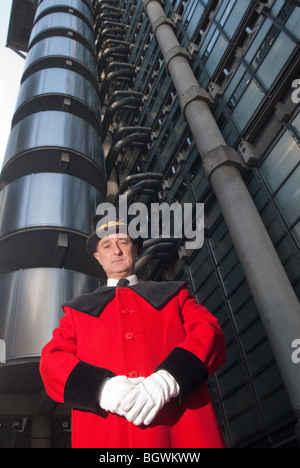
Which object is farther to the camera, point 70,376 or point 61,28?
point 61,28

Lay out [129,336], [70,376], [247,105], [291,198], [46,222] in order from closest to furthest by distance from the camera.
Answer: [70,376]
[129,336]
[291,198]
[46,222]
[247,105]

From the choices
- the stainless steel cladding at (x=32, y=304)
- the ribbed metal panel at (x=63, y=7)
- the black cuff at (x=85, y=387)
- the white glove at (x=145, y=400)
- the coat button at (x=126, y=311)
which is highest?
the ribbed metal panel at (x=63, y=7)

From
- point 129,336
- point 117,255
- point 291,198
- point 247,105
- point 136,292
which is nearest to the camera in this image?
point 129,336

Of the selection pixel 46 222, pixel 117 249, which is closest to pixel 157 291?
pixel 117 249

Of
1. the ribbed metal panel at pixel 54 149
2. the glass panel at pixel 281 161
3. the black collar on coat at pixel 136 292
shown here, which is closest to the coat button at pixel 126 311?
the black collar on coat at pixel 136 292

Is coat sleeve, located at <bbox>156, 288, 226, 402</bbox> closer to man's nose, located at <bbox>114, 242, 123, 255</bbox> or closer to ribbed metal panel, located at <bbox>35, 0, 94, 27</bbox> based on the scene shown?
man's nose, located at <bbox>114, 242, 123, 255</bbox>

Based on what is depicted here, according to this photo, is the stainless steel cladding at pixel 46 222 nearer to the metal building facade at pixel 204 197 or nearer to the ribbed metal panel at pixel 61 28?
the metal building facade at pixel 204 197

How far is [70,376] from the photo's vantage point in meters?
2.56

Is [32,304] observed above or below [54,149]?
below

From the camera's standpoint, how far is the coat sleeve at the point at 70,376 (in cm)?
243

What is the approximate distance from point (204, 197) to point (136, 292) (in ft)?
32.6

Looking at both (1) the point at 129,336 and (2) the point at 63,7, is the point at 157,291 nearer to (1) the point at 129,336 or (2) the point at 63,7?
(1) the point at 129,336
